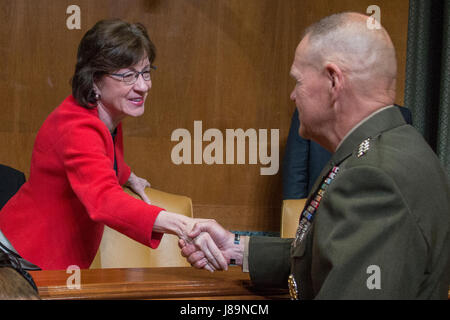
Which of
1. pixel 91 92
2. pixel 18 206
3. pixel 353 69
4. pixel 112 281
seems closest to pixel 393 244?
pixel 353 69

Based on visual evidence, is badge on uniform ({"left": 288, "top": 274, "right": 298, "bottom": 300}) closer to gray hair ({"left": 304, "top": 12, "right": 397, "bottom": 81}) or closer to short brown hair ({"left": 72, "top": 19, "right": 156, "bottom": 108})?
gray hair ({"left": 304, "top": 12, "right": 397, "bottom": 81})

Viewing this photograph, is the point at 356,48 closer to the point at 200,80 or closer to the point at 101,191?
the point at 101,191

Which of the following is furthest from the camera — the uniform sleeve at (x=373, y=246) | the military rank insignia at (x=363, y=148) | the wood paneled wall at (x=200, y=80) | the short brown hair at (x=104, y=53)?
the wood paneled wall at (x=200, y=80)

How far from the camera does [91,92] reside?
196 cm

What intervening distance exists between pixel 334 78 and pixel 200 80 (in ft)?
7.15

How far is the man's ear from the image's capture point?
1333 millimetres

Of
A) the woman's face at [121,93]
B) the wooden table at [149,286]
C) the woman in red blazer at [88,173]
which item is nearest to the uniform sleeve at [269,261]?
the wooden table at [149,286]

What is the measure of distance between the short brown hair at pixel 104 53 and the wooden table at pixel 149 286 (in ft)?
2.22

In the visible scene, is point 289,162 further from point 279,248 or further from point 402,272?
point 402,272

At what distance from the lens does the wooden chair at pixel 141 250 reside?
2.32 metres

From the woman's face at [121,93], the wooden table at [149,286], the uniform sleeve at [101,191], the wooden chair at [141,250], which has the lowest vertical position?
the wooden chair at [141,250]

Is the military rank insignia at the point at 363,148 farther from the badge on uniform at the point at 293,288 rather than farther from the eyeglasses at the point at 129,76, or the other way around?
the eyeglasses at the point at 129,76

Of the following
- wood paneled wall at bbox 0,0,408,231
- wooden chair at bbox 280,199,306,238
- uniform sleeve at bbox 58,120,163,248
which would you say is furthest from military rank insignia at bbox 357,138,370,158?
wood paneled wall at bbox 0,0,408,231
